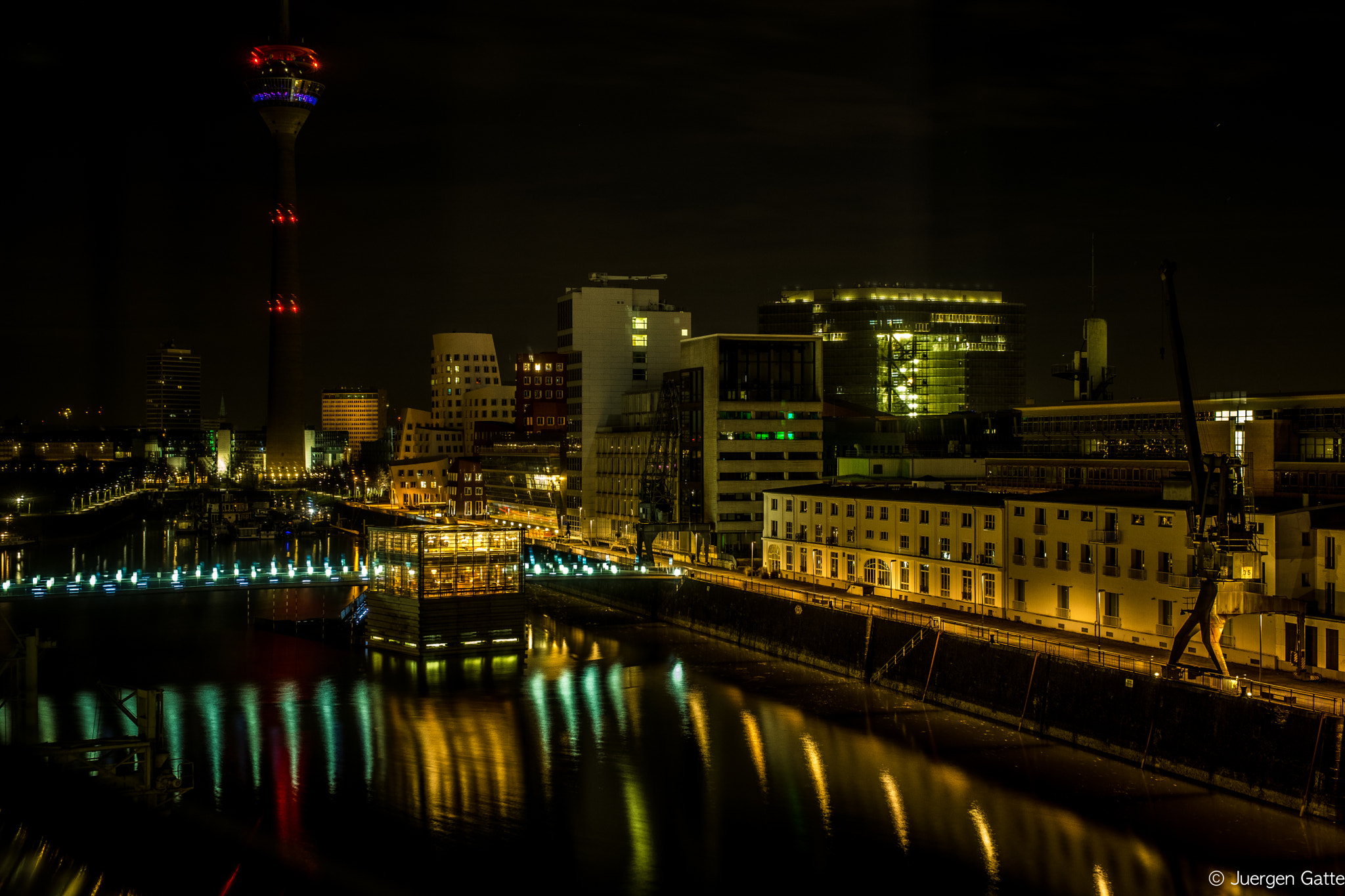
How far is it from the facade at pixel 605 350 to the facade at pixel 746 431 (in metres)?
15.2

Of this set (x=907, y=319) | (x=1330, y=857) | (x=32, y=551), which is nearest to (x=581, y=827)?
(x=1330, y=857)

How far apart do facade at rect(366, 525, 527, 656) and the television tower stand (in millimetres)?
85433

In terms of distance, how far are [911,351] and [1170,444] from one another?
6561 cm

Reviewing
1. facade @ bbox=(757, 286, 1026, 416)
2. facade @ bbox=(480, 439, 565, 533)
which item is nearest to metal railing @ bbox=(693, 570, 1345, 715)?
facade @ bbox=(480, 439, 565, 533)

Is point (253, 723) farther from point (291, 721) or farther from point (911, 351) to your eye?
point (911, 351)

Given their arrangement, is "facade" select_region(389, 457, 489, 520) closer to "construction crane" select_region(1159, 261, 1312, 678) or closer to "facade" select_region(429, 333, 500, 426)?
"facade" select_region(429, 333, 500, 426)

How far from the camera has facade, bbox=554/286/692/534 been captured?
76.8 meters

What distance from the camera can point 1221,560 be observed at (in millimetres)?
28594

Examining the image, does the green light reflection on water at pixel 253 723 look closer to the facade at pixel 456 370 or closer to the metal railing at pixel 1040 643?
the metal railing at pixel 1040 643

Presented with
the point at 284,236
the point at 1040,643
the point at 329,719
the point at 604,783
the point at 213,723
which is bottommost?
the point at 604,783

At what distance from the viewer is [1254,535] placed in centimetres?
2925

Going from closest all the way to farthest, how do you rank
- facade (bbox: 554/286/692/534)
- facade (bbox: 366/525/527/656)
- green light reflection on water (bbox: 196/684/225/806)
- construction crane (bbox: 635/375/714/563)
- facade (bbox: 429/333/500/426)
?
green light reflection on water (bbox: 196/684/225/806), facade (bbox: 366/525/527/656), construction crane (bbox: 635/375/714/563), facade (bbox: 554/286/692/534), facade (bbox: 429/333/500/426)

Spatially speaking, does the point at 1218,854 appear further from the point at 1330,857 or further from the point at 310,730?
the point at 310,730

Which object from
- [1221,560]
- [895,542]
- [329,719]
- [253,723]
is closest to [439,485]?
[895,542]
